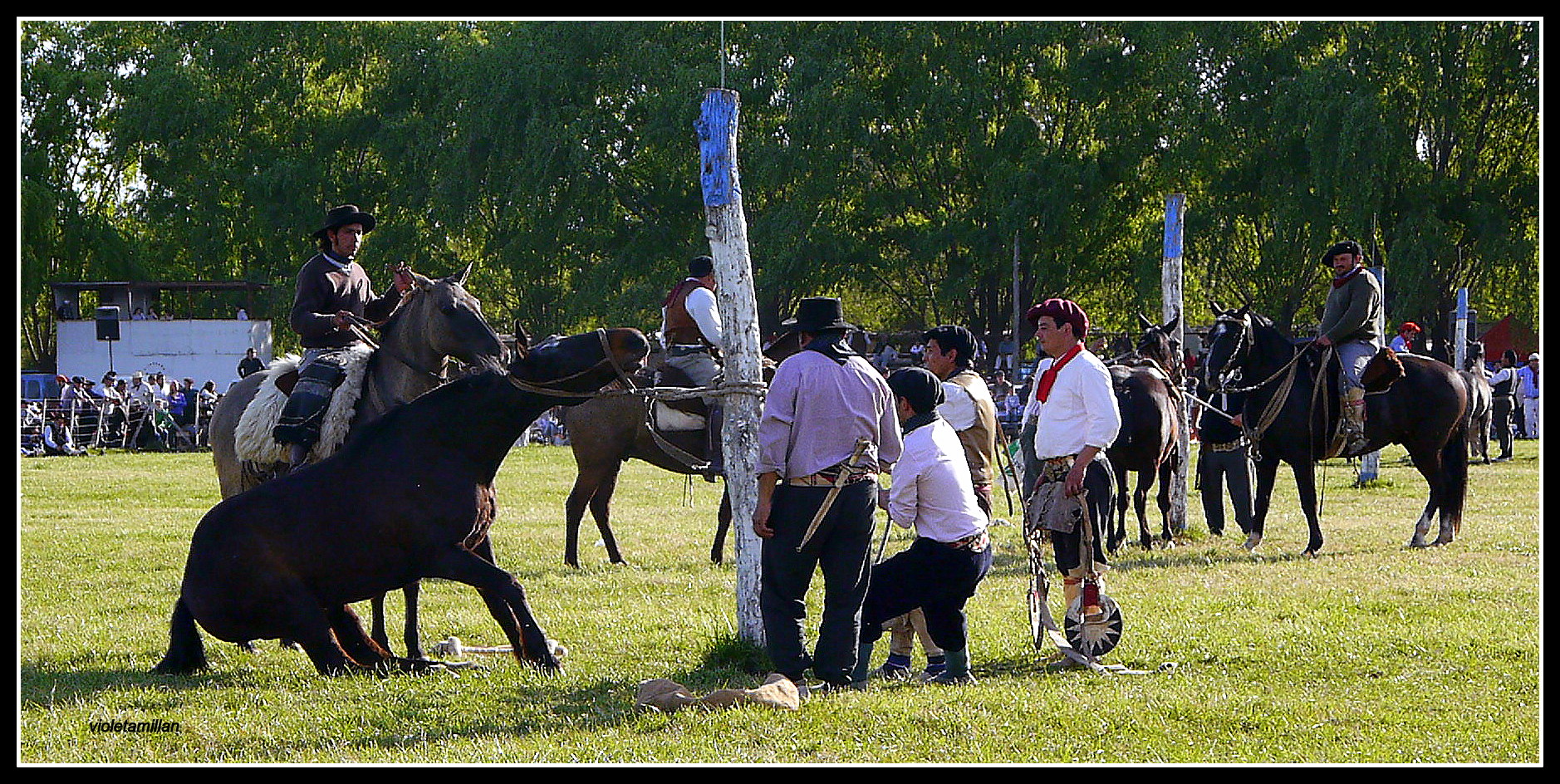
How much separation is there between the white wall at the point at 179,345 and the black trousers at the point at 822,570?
35.5 metres

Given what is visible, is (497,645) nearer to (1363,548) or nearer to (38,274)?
(1363,548)

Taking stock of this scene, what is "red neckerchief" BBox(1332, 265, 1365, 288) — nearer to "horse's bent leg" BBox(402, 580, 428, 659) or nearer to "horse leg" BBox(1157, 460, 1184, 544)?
"horse leg" BBox(1157, 460, 1184, 544)

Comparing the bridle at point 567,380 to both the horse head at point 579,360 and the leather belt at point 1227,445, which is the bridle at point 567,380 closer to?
the horse head at point 579,360

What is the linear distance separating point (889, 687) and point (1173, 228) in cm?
945

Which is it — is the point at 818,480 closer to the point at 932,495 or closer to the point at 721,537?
the point at 932,495

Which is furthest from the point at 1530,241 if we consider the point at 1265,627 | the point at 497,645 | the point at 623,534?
the point at 497,645

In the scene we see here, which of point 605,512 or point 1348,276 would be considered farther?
point 605,512

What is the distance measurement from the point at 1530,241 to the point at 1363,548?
24576 millimetres

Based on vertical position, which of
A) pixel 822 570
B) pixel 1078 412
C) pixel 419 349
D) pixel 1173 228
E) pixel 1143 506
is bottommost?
pixel 1143 506

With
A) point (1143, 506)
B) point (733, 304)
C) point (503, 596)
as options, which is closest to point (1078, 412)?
point (733, 304)

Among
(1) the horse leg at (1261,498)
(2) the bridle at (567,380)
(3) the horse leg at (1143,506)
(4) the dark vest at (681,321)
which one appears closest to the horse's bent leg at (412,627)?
(2) the bridle at (567,380)

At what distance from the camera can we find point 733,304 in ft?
26.3

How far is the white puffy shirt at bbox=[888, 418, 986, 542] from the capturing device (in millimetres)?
7570

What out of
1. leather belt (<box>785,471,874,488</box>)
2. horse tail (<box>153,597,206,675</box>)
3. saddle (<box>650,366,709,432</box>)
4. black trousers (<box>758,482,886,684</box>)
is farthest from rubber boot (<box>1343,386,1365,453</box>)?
horse tail (<box>153,597,206,675</box>)
